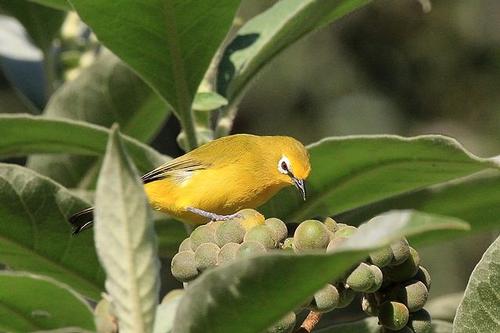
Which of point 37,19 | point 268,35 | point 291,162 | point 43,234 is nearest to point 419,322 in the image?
point 43,234

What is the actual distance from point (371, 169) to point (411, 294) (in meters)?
0.68

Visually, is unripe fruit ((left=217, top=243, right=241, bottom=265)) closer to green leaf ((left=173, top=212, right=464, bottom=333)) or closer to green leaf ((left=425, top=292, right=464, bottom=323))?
green leaf ((left=173, top=212, right=464, bottom=333))

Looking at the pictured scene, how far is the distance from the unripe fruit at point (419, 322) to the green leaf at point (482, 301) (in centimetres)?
6

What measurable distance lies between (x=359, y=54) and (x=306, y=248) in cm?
800

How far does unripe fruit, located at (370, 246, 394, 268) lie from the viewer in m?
1.64

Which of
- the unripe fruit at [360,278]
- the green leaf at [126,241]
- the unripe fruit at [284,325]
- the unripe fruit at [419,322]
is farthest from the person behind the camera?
the unripe fruit at [419,322]

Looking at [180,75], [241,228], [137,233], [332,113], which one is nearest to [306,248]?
[241,228]

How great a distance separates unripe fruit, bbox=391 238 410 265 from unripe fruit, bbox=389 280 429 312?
0.20 feet

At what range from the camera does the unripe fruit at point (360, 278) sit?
161 centimetres

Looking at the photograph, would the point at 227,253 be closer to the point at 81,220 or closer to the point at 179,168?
the point at 81,220

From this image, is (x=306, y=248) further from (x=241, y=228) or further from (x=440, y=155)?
(x=440, y=155)

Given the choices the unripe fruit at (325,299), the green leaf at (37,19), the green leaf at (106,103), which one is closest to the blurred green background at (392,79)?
the green leaf at (37,19)

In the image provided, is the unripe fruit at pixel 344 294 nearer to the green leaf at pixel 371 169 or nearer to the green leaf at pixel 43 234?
the green leaf at pixel 371 169

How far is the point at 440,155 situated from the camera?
2115 millimetres
